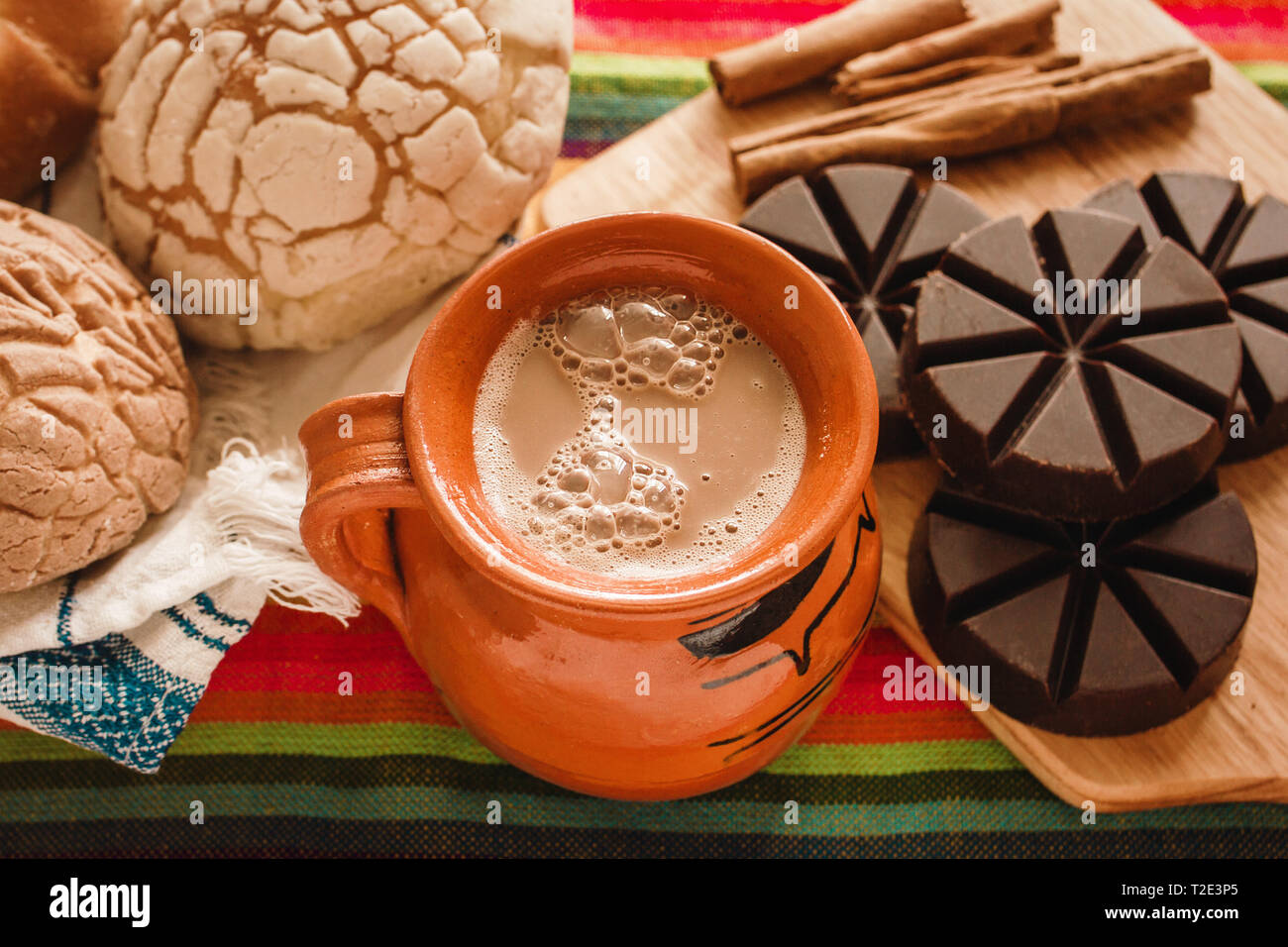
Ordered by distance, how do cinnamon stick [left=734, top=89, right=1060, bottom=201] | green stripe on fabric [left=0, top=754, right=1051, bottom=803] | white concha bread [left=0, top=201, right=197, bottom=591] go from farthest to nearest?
1. cinnamon stick [left=734, top=89, right=1060, bottom=201]
2. green stripe on fabric [left=0, top=754, right=1051, bottom=803]
3. white concha bread [left=0, top=201, right=197, bottom=591]

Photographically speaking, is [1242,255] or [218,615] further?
[1242,255]

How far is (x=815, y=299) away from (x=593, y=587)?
325 millimetres

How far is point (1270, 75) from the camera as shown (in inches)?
65.2

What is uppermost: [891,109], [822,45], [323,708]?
[822,45]

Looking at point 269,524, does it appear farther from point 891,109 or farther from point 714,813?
point 891,109

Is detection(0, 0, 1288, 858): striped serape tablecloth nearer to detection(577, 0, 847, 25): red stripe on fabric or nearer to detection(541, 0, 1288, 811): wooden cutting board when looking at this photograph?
detection(541, 0, 1288, 811): wooden cutting board

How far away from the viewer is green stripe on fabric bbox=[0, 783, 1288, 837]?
48.4 inches

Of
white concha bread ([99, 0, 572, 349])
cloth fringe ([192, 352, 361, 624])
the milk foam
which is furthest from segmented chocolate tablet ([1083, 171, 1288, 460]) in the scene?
cloth fringe ([192, 352, 361, 624])

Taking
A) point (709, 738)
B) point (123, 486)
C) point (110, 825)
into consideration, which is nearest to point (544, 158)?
point (123, 486)

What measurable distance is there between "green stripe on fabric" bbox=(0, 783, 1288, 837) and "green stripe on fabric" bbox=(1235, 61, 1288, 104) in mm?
1121

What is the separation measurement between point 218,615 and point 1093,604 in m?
0.99

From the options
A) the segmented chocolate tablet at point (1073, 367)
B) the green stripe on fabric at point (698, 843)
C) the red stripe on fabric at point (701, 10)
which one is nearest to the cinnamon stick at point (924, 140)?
the segmented chocolate tablet at point (1073, 367)

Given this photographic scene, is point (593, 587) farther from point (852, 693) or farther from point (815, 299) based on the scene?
point (852, 693)

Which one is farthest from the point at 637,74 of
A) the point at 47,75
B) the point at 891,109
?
the point at 47,75
